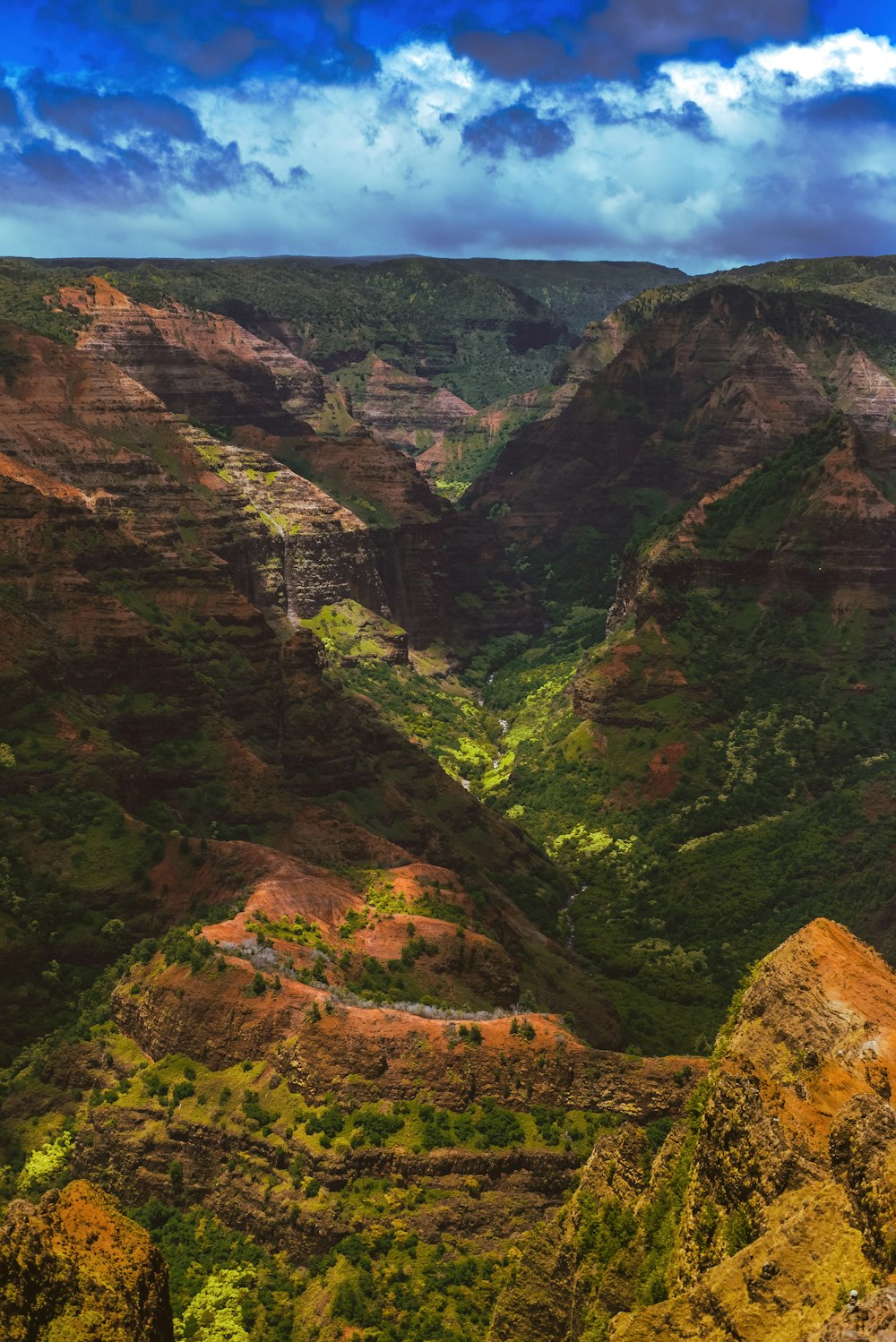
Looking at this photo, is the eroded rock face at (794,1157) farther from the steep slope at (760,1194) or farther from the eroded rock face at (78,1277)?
the eroded rock face at (78,1277)

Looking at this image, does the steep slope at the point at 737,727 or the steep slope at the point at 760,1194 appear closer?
the steep slope at the point at 760,1194

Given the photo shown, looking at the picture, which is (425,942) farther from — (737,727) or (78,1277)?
(737,727)

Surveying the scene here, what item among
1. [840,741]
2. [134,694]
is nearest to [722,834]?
[840,741]

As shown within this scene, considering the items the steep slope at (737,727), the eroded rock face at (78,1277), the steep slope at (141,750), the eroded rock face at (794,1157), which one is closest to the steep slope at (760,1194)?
the eroded rock face at (794,1157)

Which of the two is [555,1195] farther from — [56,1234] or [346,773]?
[346,773]

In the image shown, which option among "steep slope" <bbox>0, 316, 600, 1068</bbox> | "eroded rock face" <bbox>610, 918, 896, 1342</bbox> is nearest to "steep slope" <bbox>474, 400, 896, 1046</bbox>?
"steep slope" <bbox>0, 316, 600, 1068</bbox>

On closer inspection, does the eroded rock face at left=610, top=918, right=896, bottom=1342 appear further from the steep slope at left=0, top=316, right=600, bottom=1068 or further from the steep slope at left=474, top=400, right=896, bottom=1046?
the steep slope at left=474, top=400, right=896, bottom=1046

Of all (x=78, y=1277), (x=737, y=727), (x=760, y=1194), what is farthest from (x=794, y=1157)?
(x=737, y=727)
